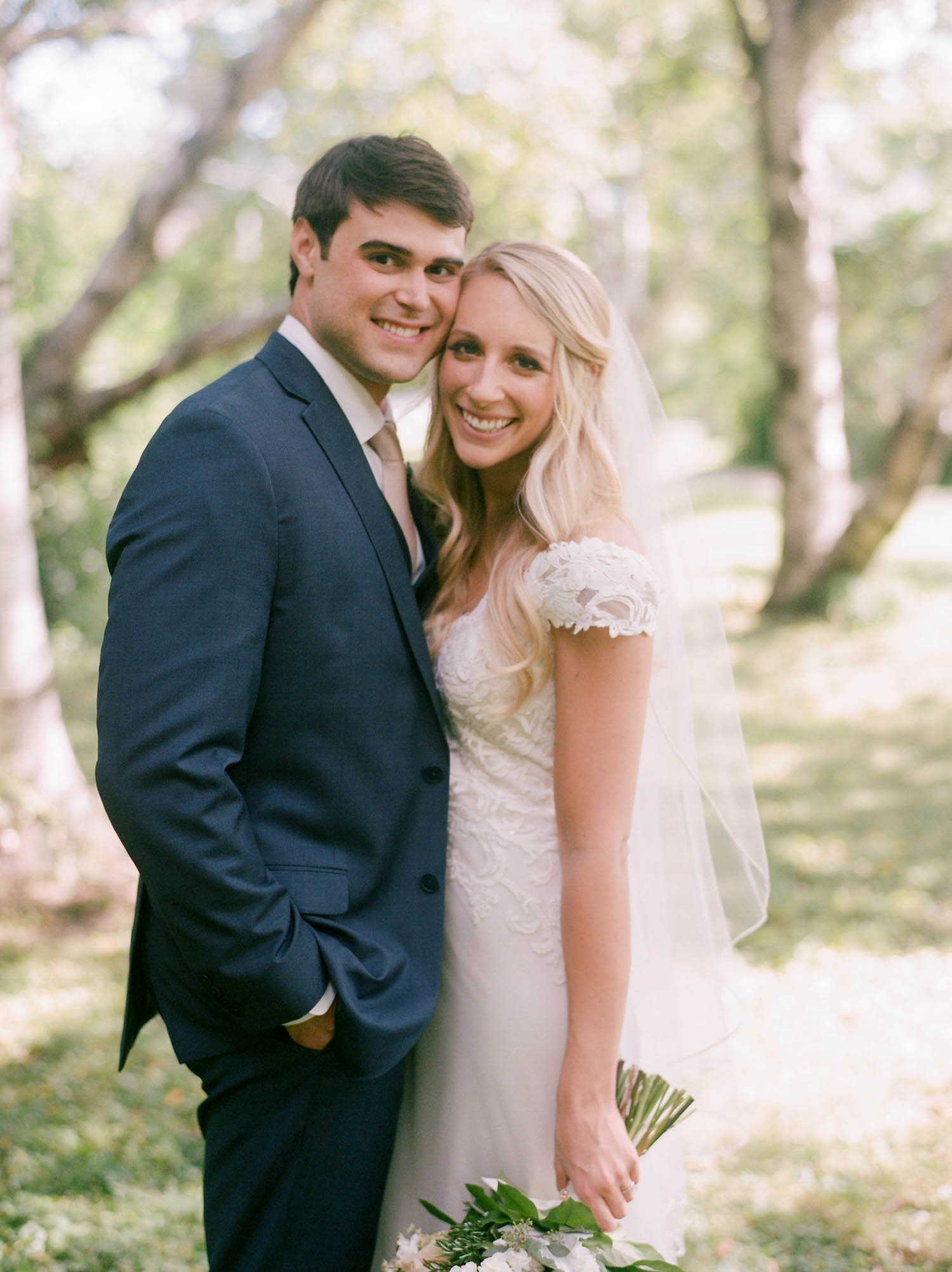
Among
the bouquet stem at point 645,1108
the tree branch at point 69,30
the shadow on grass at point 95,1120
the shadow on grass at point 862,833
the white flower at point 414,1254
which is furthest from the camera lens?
the tree branch at point 69,30

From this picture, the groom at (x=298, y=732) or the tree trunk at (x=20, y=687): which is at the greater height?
the groom at (x=298, y=732)

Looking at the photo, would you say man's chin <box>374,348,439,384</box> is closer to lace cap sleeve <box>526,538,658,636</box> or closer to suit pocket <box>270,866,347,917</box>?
lace cap sleeve <box>526,538,658,636</box>

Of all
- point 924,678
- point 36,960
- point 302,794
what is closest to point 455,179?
point 302,794

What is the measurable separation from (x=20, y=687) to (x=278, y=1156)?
395 centimetres

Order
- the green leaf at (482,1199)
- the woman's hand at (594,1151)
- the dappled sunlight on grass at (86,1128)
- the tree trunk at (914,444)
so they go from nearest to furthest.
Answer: the green leaf at (482,1199) → the woman's hand at (594,1151) → the dappled sunlight on grass at (86,1128) → the tree trunk at (914,444)

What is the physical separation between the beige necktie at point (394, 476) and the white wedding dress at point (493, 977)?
253 mm

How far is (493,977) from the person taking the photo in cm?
230

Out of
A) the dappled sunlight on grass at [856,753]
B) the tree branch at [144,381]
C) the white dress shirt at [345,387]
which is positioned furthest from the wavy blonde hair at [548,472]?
the tree branch at [144,381]

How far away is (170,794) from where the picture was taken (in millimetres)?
1794

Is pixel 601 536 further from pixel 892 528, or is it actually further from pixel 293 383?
pixel 892 528

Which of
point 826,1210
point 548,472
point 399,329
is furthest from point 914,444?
point 399,329

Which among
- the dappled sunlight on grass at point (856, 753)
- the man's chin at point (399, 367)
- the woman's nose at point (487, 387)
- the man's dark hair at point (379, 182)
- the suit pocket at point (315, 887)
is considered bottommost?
the dappled sunlight on grass at point (856, 753)

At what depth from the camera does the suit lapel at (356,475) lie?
2.14 m

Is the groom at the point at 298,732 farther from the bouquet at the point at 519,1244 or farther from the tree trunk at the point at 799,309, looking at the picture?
the tree trunk at the point at 799,309
